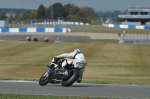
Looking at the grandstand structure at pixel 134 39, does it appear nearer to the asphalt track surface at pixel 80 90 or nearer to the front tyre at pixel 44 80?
the asphalt track surface at pixel 80 90

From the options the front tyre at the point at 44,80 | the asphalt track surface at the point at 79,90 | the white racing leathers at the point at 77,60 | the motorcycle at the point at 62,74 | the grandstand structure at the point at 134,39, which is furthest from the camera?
the grandstand structure at the point at 134,39

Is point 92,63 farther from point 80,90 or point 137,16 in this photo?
point 137,16

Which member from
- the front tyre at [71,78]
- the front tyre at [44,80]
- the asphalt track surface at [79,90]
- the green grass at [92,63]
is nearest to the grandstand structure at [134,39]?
the green grass at [92,63]

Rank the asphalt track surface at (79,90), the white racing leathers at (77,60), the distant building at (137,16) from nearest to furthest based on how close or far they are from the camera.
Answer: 1. the asphalt track surface at (79,90)
2. the white racing leathers at (77,60)
3. the distant building at (137,16)

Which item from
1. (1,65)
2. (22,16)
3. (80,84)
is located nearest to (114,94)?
(80,84)

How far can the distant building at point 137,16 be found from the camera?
16850 cm

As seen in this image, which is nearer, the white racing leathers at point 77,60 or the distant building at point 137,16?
the white racing leathers at point 77,60

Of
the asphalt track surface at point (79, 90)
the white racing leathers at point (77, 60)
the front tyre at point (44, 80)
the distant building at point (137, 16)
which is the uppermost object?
the white racing leathers at point (77, 60)

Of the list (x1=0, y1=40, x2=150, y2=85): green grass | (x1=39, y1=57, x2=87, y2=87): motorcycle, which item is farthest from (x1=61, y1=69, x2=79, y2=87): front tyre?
(x1=0, y1=40, x2=150, y2=85): green grass

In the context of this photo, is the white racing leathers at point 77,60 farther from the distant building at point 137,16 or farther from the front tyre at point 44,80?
the distant building at point 137,16

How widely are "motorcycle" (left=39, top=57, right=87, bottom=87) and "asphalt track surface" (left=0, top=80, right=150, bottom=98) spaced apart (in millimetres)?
192

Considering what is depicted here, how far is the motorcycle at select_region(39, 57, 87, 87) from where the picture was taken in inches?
680

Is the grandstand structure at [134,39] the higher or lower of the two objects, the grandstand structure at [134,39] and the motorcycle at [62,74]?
the lower

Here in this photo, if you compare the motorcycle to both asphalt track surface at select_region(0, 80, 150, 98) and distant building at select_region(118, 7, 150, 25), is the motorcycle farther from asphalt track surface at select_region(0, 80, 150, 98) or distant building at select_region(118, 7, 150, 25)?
distant building at select_region(118, 7, 150, 25)
